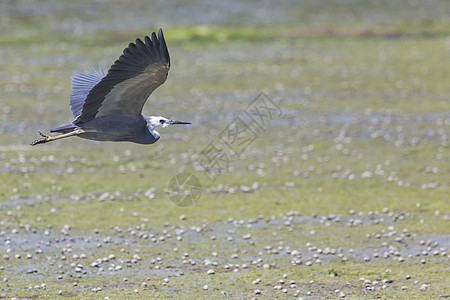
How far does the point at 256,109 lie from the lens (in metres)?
28.9

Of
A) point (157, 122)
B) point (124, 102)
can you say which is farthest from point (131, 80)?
point (157, 122)

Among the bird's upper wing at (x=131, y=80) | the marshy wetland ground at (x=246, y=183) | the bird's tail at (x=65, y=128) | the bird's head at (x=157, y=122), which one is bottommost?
the marshy wetland ground at (x=246, y=183)

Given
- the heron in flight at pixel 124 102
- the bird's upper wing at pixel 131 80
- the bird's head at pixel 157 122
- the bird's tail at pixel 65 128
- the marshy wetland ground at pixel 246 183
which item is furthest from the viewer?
the marshy wetland ground at pixel 246 183

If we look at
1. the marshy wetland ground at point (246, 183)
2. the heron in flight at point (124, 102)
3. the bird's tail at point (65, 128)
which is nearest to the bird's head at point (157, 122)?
the heron in flight at point (124, 102)

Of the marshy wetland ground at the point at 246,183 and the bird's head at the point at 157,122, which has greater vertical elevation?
the bird's head at the point at 157,122

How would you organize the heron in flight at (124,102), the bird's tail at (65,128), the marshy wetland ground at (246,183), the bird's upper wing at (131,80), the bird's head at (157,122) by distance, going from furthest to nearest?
the marshy wetland ground at (246,183) < the bird's head at (157,122) < the bird's tail at (65,128) < the heron in flight at (124,102) < the bird's upper wing at (131,80)

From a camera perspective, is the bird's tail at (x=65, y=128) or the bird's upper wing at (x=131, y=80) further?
the bird's tail at (x=65, y=128)

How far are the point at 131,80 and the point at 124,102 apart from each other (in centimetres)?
50

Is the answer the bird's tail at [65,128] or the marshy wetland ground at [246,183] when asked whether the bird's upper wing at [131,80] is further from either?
the marshy wetland ground at [246,183]

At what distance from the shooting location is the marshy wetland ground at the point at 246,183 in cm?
1352

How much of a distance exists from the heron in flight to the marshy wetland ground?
2571mm

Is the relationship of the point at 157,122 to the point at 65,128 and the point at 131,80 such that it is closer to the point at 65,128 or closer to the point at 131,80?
the point at 131,80

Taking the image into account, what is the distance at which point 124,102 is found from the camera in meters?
12.1

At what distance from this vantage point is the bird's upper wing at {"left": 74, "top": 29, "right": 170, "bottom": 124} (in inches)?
449
